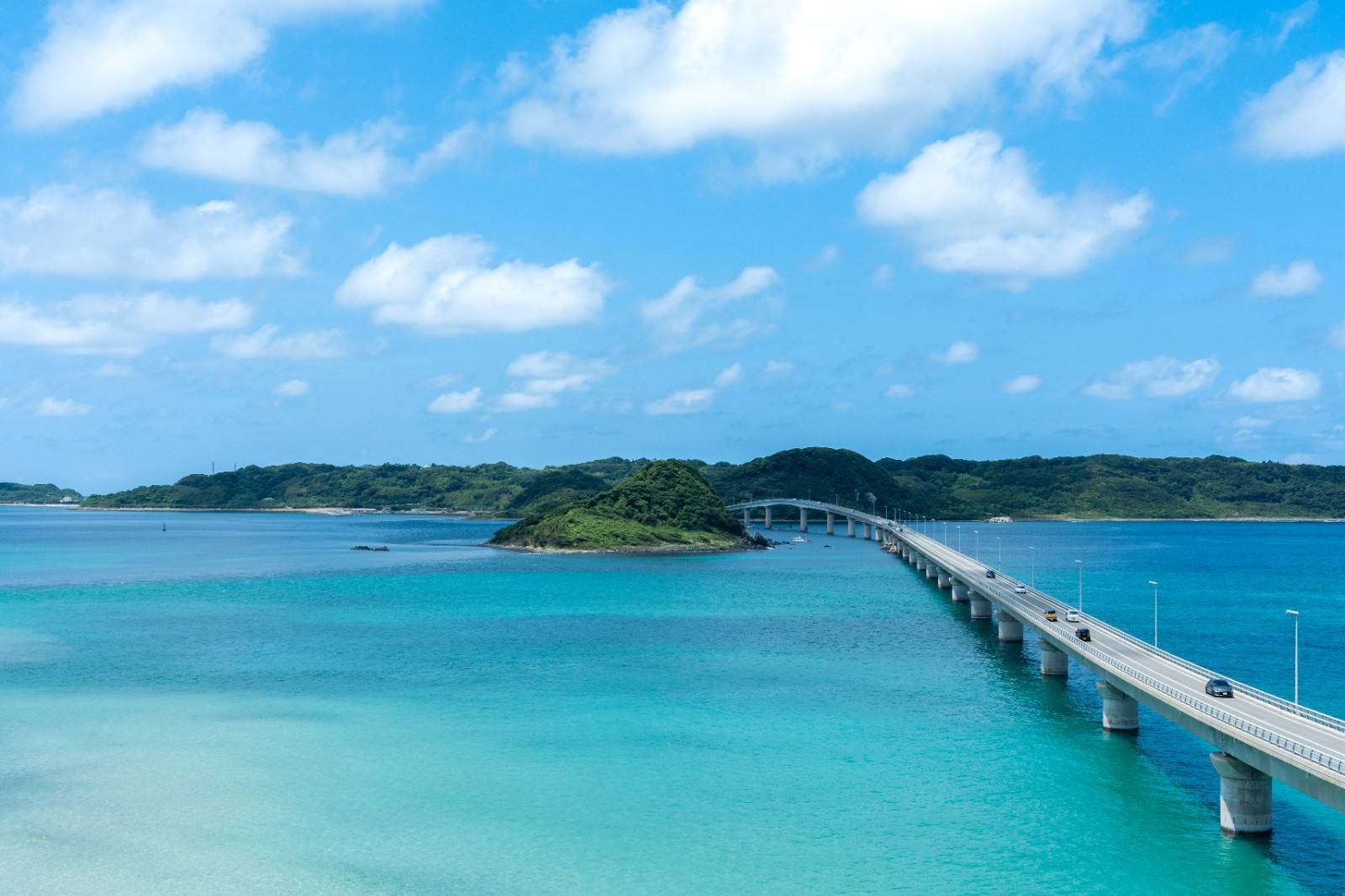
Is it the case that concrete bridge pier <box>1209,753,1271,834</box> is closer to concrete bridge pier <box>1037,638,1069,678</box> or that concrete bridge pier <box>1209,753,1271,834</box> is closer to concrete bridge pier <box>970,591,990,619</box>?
concrete bridge pier <box>1037,638,1069,678</box>

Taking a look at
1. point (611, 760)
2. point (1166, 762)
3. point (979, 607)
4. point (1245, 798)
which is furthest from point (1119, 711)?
point (979, 607)

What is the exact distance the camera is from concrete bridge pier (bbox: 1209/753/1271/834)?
130ft

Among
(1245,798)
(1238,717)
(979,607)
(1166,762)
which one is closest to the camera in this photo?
(1245,798)

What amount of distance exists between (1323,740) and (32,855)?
46.6 metres

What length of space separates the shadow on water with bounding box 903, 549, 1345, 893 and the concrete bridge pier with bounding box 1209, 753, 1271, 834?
18.2 inches

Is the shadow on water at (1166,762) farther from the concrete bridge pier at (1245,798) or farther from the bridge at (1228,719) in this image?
the bridge at (1228,719)

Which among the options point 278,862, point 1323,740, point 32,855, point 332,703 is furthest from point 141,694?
point 1323,740

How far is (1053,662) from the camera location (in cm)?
7288

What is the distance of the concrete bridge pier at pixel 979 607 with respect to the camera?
103875 mm

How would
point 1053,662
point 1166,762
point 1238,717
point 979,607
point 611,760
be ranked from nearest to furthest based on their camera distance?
point 1238,717
point 1166,762
point 611,760
point 1053,662
point 979,607

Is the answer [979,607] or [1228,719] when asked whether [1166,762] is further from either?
[979,607]

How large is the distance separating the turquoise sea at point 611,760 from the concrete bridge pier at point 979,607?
5.23 ft

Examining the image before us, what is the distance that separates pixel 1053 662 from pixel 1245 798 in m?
33.6

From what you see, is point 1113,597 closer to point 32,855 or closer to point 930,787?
point 930,787
